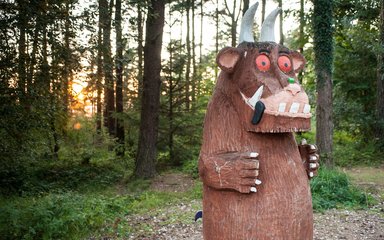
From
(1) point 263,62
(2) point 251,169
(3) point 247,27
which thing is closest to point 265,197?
(2) point 251,169

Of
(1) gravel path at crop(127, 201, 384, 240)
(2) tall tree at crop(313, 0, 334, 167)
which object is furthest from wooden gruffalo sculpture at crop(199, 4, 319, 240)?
(2) tall tree at crop(313, 0, 334, 167)

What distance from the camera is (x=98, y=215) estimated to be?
6898mm

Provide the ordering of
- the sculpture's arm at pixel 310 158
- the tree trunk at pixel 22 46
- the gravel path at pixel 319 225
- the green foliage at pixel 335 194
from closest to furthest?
1. the sculpture's arm at pixel 310 158
2. the tree trunk at pixel 22 46
3. the gravel path at pixel 319 225
4. the green foliage at pixel 335 194

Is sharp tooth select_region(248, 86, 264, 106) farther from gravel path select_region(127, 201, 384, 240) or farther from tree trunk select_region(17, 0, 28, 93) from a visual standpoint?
tree trunk select_region(17, 0, 28, 93)

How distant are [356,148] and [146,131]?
28.5ft

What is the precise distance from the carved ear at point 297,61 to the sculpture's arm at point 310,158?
2.49 ft

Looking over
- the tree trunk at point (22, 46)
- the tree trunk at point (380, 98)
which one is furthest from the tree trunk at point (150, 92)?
the tree trunk at point (380, 98)

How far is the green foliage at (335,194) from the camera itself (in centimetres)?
788

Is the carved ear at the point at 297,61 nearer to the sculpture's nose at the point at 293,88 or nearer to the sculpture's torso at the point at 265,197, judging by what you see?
the sculpture's nose at the point at 293,88

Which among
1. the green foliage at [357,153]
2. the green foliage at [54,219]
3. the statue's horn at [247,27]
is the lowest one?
the green foliage at [54,219]

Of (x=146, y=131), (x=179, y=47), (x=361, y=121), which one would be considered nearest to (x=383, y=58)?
(x=361, y=121)

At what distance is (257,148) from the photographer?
3.26 metres

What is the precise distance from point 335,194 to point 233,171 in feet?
19.4

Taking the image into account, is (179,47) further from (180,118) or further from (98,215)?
(98,215)
